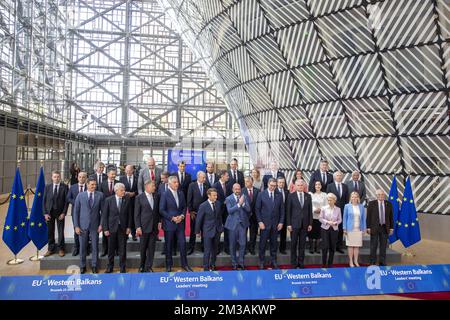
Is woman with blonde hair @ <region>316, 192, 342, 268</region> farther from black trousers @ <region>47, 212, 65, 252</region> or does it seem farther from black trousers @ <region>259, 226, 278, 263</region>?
black trousers @ <region>47, 212, 65, 252</region>

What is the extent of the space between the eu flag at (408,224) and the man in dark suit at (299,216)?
3.10 metres

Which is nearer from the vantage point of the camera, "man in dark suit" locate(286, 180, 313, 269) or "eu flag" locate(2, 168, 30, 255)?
"man in dark suit" locate(286, 180, 313, 269)

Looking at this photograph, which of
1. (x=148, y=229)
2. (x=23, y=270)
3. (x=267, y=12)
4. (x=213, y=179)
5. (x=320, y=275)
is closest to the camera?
(x=320, y=275)

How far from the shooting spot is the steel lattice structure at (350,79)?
10547 millimetres

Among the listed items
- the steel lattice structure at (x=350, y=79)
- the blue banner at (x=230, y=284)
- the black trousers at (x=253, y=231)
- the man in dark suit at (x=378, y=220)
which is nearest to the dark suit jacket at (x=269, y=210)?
the black trousers at (x=253, y=231)

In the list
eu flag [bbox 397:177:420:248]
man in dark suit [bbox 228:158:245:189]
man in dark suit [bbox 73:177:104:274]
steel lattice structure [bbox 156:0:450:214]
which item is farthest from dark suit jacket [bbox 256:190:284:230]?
steel lattice structure [bbox 156:0:450:214]

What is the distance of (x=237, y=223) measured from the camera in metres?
6.55

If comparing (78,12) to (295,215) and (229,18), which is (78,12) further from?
(295,215)

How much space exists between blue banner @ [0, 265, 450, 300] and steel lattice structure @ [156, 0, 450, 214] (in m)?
6.60

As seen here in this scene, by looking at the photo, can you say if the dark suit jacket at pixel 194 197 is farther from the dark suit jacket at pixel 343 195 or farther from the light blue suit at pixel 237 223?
the dark suit jacket at pixel 343 195

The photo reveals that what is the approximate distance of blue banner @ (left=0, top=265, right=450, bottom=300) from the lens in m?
4.76

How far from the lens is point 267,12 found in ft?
45.0
